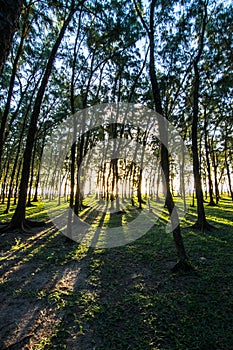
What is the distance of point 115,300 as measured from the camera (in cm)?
443

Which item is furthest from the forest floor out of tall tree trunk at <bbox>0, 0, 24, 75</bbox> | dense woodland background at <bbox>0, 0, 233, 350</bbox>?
tall tree trunk at <bbox>0, 0, 24, 75</bbox>

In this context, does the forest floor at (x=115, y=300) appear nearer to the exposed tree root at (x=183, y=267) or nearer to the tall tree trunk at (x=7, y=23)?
the exposed tree root at (x=183, y=267)

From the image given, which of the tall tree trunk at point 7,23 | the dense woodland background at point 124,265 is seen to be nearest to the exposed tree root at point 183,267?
the dense woodland background at point 124,265

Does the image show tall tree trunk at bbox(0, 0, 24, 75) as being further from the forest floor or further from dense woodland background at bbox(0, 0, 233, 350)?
the forest floor

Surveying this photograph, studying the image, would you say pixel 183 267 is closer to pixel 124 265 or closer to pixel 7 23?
pixel 124 265

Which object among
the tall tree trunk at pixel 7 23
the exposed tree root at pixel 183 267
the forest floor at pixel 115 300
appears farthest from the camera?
the exposed tree root at pixel 183 267

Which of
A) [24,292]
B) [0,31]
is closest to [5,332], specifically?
[24,292]

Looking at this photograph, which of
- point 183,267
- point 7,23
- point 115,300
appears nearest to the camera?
point 7,23

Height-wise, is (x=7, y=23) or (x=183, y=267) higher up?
(x=7, y=23)

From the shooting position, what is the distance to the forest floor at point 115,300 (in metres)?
3.17

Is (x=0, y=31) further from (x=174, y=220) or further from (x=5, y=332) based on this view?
(x=174, y=220)

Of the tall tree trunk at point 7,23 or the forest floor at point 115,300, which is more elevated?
the tall tree trunk at point 7,23

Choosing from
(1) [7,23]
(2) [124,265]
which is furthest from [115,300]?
(1) [7,23]

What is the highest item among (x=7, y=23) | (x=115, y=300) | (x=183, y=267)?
(x=7, y=23)
